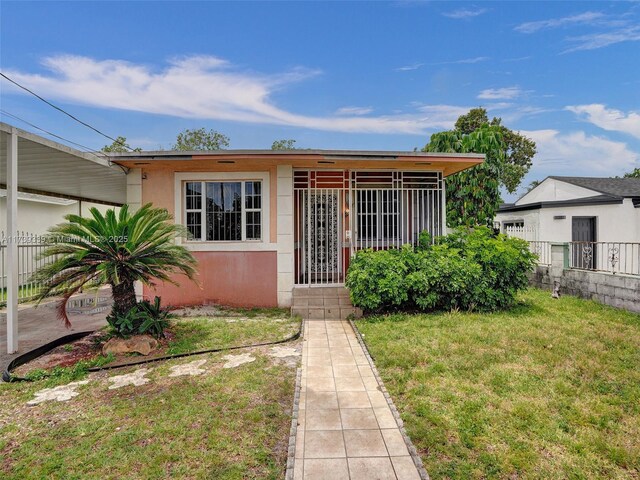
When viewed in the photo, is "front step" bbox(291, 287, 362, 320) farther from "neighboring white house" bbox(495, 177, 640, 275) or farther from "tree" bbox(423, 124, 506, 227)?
"tree" bbox(423, 124, 506, 227)

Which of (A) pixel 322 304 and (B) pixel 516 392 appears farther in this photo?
(A) pixel 322 304

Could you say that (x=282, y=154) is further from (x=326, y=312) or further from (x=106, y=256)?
(x=106, y=256)

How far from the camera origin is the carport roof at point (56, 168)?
4.96 meters

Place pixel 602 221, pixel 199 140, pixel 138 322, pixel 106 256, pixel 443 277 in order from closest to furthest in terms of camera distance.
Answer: pixel 106 256 < pixel 138 322 < pixel 443 277 < pixel 602 221 < pixel 199 140

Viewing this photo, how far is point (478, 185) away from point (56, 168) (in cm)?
1300

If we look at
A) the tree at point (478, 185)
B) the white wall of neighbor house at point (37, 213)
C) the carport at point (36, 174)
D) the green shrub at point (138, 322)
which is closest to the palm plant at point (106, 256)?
the green shrub at point (138, 322)

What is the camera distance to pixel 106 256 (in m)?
4.82

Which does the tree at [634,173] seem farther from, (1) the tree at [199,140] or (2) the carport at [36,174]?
(2) the carport at [36,174]

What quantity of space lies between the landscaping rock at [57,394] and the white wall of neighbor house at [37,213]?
8698 mm

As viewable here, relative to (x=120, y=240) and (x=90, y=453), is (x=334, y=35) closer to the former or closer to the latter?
(x=120, y=240)

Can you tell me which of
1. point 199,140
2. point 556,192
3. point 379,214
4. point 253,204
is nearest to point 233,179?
point 253,204

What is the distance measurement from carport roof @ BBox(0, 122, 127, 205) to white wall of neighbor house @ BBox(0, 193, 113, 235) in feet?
5.97

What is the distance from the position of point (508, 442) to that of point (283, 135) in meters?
28.3

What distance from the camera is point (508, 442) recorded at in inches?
104
